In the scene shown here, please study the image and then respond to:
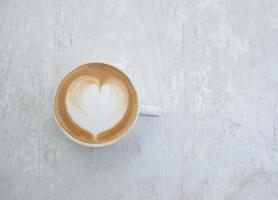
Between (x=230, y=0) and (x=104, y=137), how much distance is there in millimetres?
559

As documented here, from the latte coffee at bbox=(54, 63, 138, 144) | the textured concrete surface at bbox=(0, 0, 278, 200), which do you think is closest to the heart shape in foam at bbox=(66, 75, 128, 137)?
the latte coffee at bbox=(54, 63, 138, 144)

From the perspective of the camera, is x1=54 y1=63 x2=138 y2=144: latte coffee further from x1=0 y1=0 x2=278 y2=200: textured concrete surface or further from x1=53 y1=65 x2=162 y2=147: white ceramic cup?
x1=0 y1=0 x2=278 y2=200: textured concrete surface

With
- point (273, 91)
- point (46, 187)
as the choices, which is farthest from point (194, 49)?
point (46, 187)

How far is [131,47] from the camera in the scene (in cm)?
117

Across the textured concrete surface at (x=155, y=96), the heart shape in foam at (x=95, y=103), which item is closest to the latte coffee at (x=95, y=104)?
the heart shape in foam at (x=95, y=103)

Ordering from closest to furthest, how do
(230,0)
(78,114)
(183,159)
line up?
(78,114) → (183,159) → (230,0)

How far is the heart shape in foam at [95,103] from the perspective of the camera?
1014 millimetres

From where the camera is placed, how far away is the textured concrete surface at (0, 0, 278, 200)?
110 centimetres

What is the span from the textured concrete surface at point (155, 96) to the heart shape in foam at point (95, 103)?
122 millimetres

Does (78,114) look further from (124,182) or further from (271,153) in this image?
(271,153)

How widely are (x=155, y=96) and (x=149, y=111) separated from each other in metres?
0.09

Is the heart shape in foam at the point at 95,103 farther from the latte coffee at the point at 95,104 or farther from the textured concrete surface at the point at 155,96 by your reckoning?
the textured concrete surface at the point at 155,96

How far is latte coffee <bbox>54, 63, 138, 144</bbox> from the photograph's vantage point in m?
1.01

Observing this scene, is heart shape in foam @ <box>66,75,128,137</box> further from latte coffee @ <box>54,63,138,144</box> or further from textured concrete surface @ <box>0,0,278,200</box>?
textured concrete surface @ <box>0,0,278,200</box>
